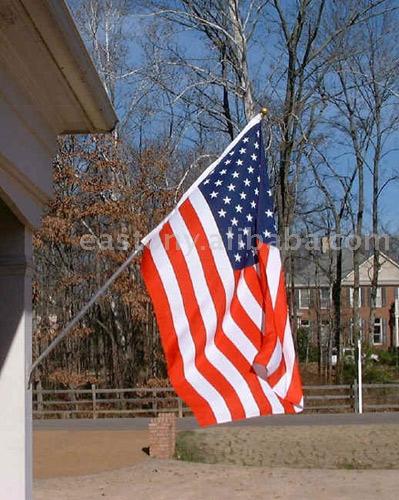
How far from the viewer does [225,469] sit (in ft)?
Result: 57.2

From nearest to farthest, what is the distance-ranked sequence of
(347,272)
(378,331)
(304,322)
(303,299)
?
(304,322) < (347,272) < (378,331) < (303,299)

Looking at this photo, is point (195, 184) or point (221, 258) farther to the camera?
point (195, 184)

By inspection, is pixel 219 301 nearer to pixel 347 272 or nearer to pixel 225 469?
pixel 225 469

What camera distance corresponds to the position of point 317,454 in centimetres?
1888

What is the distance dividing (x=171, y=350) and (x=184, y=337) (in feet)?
0.37

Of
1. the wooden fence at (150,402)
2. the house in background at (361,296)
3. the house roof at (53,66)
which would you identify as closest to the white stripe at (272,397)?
the house roof at (53,66)

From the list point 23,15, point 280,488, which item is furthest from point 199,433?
point 23,15

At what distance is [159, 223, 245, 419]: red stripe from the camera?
5570mm

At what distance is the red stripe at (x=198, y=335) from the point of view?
5570 millimetres

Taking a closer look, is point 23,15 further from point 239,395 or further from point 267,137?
point 267,137

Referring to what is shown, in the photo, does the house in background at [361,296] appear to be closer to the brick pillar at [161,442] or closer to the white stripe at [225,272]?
the brick pillar at [161,442]

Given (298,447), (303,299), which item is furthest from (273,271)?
(303,299)

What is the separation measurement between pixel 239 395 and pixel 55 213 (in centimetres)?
2603

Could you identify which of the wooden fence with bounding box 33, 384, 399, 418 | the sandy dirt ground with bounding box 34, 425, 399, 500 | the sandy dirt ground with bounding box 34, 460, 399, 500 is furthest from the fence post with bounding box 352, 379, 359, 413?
the sandy dirt ground with bounding box 34, 460, 399, 500
